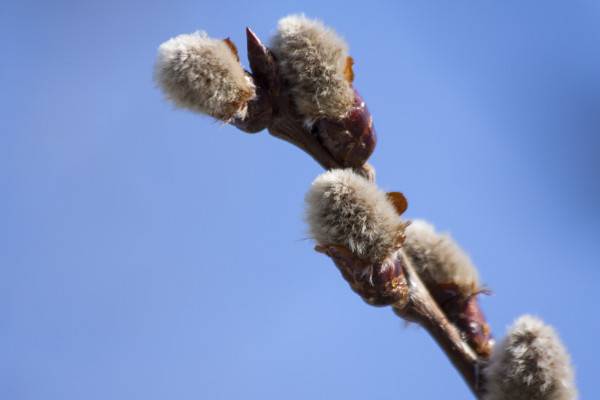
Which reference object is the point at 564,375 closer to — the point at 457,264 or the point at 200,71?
the point at 457,264

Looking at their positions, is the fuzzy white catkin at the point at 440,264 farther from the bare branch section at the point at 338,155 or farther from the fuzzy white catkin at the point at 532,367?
the fuzzy white catkin at the point at 532,367

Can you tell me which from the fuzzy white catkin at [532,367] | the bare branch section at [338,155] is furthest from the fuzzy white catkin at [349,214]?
the fuzzy white catkin at [532,367]

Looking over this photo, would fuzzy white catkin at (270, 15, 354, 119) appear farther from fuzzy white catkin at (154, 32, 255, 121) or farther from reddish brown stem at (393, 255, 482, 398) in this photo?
reddish brown stem at (393, 255, 482, 398)

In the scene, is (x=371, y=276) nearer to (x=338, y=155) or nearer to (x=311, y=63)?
(x=338, y=155)

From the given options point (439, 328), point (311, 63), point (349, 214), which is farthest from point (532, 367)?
point (311, 63)

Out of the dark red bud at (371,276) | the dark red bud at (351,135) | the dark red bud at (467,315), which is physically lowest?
the dark red bud at (371,276)

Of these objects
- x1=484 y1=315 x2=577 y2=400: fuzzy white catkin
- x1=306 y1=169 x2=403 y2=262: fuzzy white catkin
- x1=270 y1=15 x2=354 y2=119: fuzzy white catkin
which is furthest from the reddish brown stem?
x1=270 y1=15 x2=354 y2=119: fuzzy white catkin

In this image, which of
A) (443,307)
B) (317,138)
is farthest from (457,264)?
(317,138)
